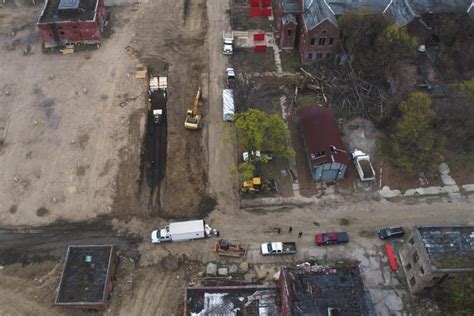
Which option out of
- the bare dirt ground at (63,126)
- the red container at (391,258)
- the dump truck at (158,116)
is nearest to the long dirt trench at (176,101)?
the dump truck at (158,116)

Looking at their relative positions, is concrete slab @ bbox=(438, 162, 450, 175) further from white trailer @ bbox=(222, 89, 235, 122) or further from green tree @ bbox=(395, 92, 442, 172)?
white trailer @ bbox=(222, 89, 235, 122)

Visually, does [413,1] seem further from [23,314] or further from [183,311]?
[23,314]

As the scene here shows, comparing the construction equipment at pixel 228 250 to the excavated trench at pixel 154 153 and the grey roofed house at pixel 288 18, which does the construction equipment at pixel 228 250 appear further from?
the grey roofed house at pixel 288 18

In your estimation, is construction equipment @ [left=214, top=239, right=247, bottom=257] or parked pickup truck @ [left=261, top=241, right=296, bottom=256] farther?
construction equipment @ [left=214, top=239, right=247, bottom=257]

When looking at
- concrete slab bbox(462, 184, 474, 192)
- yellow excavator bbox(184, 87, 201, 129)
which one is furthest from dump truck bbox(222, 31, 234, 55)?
concrete slab bbox(462, 184, 474, 192)

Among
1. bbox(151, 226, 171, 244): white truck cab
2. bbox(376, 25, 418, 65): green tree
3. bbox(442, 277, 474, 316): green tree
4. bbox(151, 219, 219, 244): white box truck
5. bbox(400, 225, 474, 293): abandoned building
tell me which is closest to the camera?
bbox(442, 277, 474, 316): green tree
